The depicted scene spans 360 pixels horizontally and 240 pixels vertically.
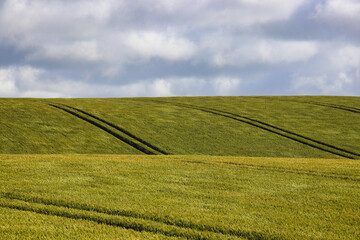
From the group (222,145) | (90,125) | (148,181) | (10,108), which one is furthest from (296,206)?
(10,108)

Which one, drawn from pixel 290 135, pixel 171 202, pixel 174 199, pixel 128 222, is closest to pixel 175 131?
pixel 290 135

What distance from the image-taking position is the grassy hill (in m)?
49.3

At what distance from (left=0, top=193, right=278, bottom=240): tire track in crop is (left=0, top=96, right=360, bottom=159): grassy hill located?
33292mm

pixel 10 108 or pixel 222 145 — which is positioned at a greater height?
pixel 10 108

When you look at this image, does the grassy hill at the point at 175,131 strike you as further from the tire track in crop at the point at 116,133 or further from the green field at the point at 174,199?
the green field at the point at 174,199

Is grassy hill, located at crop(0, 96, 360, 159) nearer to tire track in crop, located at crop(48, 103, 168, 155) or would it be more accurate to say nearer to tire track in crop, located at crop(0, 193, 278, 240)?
tire track in crop, located at crop(48, 103, 168, 155)

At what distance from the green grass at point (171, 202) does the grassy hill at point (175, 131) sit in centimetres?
2715

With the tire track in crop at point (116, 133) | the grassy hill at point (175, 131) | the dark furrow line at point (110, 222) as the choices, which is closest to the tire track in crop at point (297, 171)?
the dark furrow line at point (110, 222)

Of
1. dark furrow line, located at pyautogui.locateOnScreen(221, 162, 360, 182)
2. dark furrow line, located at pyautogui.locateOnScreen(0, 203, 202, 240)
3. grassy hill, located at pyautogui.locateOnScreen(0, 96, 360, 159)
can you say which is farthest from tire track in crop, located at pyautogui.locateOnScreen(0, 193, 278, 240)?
grassy hill, located at pyautogui.locateOnScreen(0, 96, 360, 159)

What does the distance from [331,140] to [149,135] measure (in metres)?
30.1

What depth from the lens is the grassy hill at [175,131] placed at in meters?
49.3

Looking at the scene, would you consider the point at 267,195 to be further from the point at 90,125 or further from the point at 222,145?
the point at 90,125

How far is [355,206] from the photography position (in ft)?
48.6

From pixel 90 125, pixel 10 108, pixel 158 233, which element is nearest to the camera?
pixel 158 233
